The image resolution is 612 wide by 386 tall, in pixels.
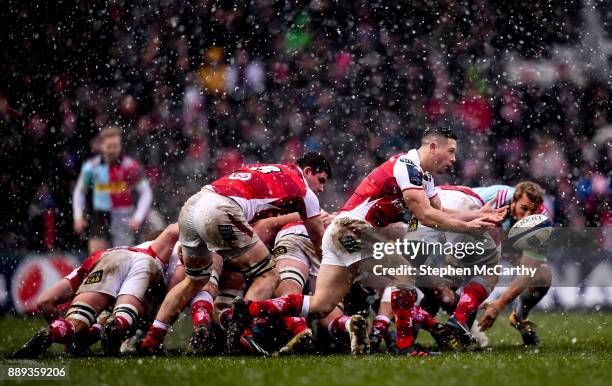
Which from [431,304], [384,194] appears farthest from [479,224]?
[431,304]

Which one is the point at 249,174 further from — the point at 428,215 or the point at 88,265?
the point at 88,265

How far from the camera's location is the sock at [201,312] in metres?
6.84

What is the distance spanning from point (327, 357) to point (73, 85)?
8.45 metres

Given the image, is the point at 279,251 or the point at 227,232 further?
the point at 279,251

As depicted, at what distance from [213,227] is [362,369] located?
186 centimetres

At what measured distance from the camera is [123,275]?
23.4 ft

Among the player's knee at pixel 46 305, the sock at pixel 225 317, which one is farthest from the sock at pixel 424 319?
the player's knee at pixel 46 305

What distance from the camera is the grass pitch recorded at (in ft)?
15.2

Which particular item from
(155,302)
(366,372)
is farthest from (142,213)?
(366,372)

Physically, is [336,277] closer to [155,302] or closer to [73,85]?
[155,302]

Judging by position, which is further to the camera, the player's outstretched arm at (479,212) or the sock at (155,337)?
the sock at (155,337)

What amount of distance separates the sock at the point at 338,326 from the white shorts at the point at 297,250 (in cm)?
72

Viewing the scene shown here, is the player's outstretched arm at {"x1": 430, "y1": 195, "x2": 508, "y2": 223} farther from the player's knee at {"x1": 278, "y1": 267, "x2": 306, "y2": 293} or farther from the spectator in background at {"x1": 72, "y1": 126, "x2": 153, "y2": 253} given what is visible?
the spectator in background at {"x1": 72, "y1": 126, "x2": 153, "y2": 253}

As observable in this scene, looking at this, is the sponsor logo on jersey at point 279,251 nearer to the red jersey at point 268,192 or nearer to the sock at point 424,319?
the red jersey at point 268,192
